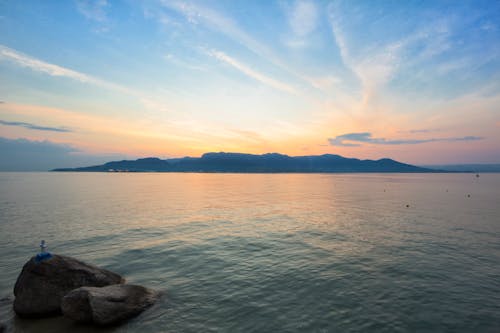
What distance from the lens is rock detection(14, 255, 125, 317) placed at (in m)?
13.8

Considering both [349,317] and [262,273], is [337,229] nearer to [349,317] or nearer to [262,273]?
[262,273]

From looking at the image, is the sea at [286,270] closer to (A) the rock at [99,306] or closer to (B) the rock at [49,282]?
(A) the rock at [99,306]

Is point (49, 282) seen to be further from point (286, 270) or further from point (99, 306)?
point (286, 270)

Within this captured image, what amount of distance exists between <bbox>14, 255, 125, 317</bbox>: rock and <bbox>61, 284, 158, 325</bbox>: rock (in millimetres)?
2009

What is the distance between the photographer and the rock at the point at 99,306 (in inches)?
495

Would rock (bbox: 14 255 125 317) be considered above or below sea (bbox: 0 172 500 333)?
above

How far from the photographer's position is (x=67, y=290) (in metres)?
14.8

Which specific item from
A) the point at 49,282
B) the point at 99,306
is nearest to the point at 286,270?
the point at 99,306

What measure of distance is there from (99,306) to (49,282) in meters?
4.49

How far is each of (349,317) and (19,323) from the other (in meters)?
16.8

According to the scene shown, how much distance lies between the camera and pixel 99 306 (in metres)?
12.7

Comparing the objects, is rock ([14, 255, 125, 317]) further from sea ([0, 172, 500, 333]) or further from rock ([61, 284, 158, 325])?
rock ([61, 284, 158, 325])

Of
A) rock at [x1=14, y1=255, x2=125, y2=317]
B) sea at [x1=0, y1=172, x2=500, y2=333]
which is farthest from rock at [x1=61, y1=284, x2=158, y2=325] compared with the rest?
rock at [x1=14, y1=255, x2=125, y2=317]

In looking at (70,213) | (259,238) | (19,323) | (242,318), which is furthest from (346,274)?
(70,213)
